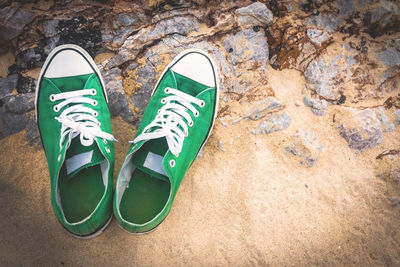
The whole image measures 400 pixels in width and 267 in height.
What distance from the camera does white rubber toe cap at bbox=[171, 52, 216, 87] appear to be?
1.85 m

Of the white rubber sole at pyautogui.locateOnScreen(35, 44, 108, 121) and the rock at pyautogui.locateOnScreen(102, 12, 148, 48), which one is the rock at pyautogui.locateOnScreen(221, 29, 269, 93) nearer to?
the rock at pyautogui.locateOnScreen(102, 12, 148, 48)

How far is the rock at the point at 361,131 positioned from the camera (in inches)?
72.2

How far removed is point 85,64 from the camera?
181cm

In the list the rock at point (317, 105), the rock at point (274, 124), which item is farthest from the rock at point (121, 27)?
the rock at point (317, 105)

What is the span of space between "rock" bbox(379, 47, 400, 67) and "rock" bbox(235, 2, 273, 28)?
92 cm

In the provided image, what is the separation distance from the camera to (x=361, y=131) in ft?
6.03

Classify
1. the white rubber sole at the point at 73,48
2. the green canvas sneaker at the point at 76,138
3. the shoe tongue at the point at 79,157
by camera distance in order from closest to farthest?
the green canvas sneaker at the point at 76,138
the shoe tongue at the point at 79,157
the white rubber sole at the point at 73,48

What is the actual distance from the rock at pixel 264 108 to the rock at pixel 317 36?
0.57m

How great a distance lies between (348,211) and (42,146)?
2212 millimetres

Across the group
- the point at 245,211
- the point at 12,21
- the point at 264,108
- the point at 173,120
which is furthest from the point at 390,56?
the point at 12,21

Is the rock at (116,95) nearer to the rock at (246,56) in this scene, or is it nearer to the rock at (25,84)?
the rock at (25,84)

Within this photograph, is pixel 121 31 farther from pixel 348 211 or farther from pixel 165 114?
pixel 348 211

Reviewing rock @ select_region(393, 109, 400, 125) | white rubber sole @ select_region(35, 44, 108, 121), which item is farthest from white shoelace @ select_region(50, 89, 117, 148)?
rock @ select_region(393, 109, 400, 125)

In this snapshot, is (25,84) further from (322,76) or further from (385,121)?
(385,121)
